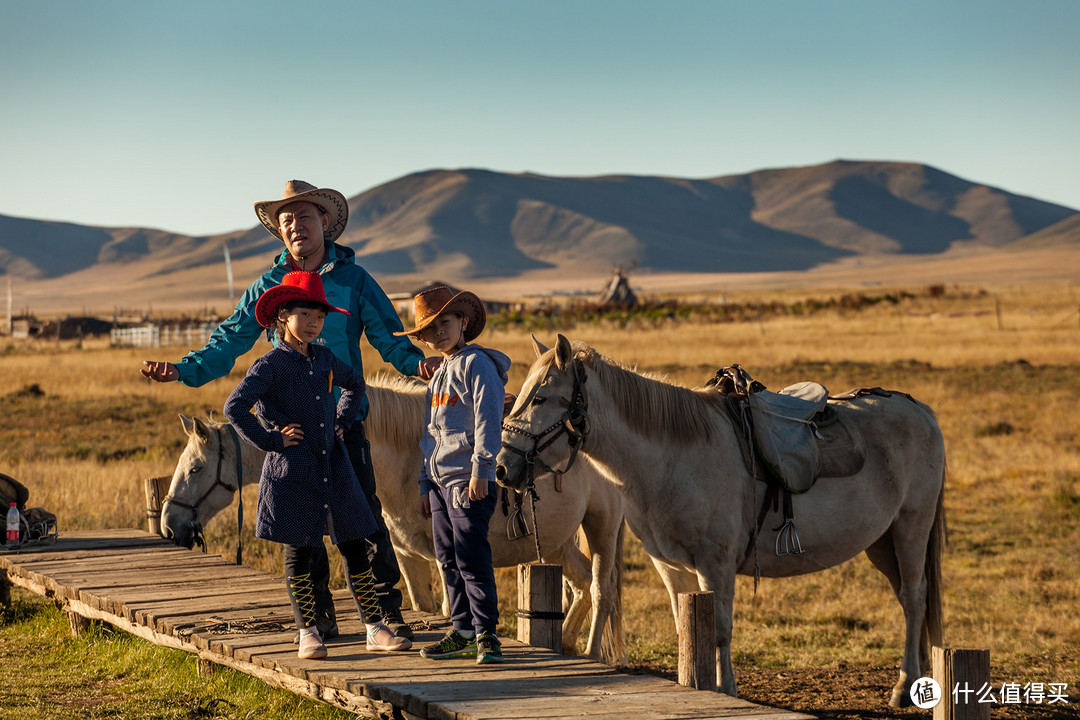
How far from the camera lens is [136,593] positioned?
6.81 m

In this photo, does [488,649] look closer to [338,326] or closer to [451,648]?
[451,648]

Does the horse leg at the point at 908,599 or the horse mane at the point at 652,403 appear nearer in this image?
the horse mane at the point at 652,403

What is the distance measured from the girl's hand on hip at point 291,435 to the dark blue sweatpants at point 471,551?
713mm

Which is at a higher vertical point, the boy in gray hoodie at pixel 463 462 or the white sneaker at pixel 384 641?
the boy in gray hoodie at pixel 463 462

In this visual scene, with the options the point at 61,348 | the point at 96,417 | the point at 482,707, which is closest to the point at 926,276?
the point at 61,348

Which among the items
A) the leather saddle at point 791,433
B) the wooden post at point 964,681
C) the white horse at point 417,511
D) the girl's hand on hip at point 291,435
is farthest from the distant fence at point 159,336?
the wooden post at point 964,681

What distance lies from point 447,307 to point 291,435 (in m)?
0.94

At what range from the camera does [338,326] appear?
5.68m

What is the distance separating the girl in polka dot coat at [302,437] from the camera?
5.02 metres

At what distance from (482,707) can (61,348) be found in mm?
45185

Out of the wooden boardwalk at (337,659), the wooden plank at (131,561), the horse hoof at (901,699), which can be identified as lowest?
the horse hoof at (901,699)

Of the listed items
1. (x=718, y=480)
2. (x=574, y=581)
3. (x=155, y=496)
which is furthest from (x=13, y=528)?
(x=718, y=480)

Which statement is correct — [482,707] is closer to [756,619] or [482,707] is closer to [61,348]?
[756,619]

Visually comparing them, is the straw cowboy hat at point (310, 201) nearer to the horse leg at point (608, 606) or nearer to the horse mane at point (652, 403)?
the horse mane at point (652, 403)
